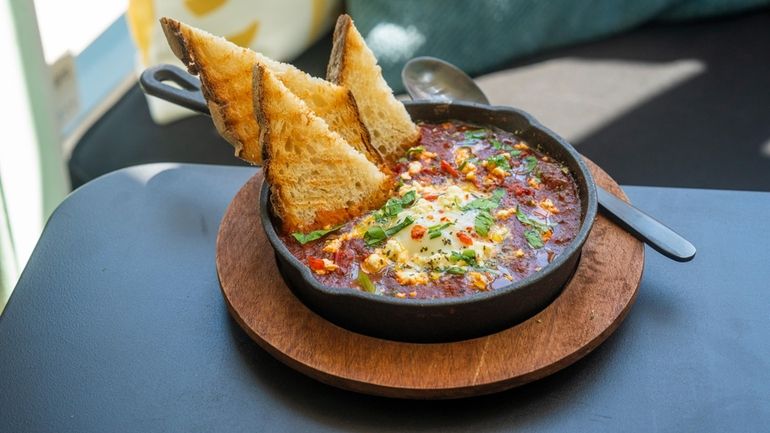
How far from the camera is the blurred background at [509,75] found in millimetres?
2246

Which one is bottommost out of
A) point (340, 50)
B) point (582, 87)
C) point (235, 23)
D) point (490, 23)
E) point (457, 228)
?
point (582, 87)

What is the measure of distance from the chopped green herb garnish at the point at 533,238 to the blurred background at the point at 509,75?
0.97 m

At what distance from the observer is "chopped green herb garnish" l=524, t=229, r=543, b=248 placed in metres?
1.27

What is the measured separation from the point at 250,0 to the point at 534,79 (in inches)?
33.5

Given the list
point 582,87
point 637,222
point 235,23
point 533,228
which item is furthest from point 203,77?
point 582,87

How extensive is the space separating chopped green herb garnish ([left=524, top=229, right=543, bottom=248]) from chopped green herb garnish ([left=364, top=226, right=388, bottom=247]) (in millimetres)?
216

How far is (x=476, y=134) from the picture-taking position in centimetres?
154

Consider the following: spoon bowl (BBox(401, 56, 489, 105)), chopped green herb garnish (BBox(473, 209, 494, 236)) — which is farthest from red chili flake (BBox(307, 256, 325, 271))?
spoon bowl (BBox(401, 56, 489, 105))

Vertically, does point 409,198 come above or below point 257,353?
above

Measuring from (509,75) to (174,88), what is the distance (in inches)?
46.9

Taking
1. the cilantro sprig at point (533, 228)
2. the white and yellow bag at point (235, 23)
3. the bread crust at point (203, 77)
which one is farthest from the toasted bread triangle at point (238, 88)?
the white and yellow bag at point (235, 23)

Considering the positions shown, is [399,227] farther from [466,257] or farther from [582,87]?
[582,87]

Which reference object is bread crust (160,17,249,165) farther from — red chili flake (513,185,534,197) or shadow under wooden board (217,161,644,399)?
red chili flake (513,185,534,197)

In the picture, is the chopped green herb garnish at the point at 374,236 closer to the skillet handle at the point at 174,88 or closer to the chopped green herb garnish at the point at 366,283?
the chopped green herb garnish at the point at 366,283
